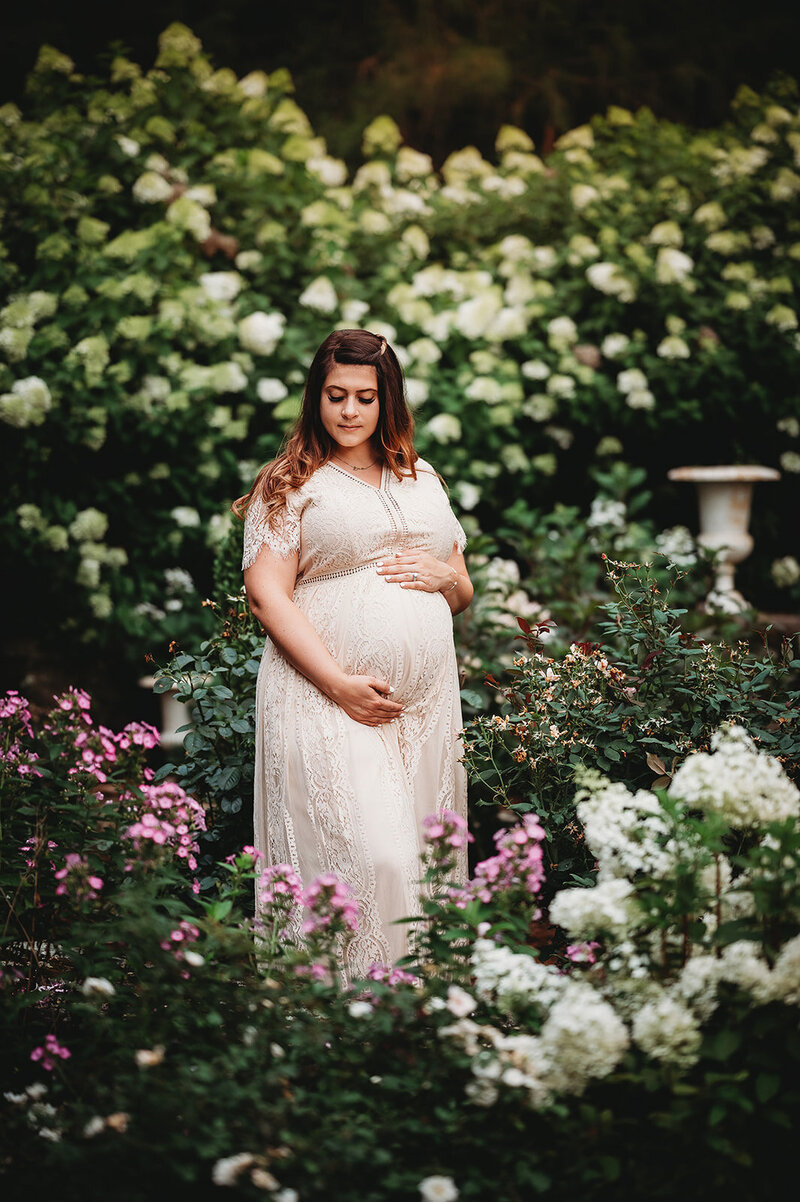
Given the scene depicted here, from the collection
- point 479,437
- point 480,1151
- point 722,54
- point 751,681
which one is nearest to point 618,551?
point 479,437

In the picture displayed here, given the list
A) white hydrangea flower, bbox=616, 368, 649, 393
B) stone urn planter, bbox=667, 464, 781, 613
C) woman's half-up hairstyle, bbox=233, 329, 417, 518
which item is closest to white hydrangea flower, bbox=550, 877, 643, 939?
woman's half-up hairstyle, bbox=233, 329, 417, 518

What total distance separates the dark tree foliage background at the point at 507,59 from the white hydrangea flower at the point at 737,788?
6097mm

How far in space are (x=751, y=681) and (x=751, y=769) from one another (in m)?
1.02

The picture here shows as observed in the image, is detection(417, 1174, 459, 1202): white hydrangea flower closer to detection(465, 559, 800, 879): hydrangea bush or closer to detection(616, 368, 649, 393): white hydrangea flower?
detection(465, 559, 800, 879): hydrangea bush

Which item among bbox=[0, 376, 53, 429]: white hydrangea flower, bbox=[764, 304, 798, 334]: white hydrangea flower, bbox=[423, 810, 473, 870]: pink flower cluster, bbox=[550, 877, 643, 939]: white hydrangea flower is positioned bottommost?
bbox=[550, 877, 643, 939]: white hydrangea flower

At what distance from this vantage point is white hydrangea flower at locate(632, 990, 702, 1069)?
71.5 inches

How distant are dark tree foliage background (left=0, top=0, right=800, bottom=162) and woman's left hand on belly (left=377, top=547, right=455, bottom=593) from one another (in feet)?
16.8

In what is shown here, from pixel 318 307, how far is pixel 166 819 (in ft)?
10.7

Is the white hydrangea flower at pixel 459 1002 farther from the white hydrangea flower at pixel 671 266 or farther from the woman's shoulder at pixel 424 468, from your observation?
the white hydrangea flower at pixel 671 266

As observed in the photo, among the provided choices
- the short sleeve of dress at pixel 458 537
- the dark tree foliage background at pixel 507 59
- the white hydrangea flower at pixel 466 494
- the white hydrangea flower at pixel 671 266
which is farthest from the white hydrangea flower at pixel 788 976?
the dark tree foliage background at pixel 507 59

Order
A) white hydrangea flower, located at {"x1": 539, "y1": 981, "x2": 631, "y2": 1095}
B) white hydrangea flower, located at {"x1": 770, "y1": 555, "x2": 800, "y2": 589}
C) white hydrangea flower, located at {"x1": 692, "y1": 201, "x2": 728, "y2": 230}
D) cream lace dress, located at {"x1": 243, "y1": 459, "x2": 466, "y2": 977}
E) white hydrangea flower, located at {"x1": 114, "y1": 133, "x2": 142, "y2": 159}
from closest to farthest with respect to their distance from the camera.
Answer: white hydrangea flower, located at {"x1": 539, "y1": 981, "x2": 631, "y2": 1095} < cream lace dress, located at {"x1": 243, "y1": 459, "x2": 466, "y2": 977} < white hydrangea flower, located at {"x1": 114, "y1": 133, "x2": 142, "y2": 159} < white hydrangea flower, located at {"x1": 692, "y1": 201, "x2": 728, "y2": 230} < white hydrangea flower, located at {"x1": 770, "y1": 555, "x2": 800, "y2": 589}

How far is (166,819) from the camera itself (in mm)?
2422

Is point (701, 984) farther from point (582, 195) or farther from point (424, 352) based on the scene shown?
point (582, 195)

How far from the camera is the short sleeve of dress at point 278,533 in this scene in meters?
2.73
